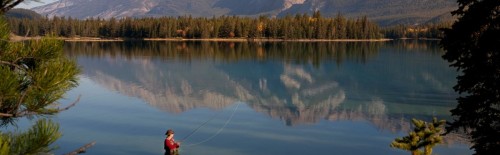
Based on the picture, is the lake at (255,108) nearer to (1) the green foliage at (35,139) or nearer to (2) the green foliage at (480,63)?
(1) the green foliage at (35,139)

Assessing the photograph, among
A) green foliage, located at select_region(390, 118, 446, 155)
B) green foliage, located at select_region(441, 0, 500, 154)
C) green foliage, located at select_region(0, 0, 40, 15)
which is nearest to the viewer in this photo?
green foliage, located at select_region(0, 0, 40, 15)

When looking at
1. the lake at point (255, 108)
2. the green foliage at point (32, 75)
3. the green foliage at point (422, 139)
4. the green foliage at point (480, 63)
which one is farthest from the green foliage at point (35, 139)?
the green foliage at point (422, 139)

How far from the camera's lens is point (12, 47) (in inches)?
254

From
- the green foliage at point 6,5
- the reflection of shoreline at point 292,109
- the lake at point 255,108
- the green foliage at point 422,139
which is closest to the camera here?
the green foliage at point 6,5

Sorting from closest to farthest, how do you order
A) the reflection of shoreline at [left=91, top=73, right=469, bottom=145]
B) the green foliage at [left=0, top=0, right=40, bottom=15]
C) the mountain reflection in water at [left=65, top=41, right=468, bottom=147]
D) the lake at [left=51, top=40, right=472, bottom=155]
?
the green foliage at [left=0, top=0, right=40, bottom=15], the lake at [left=51, top=40, right=472, bottom=155], the reflection of shoreline at [left=91, top=73, right=469, bottom=145], the mountain reflection in water at [left=65, top=41, right=468, bottom=147]

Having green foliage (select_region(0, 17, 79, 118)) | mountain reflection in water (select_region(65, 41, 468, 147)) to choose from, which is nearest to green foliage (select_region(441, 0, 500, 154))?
green foliage (select_region(0, 17, 79, 118))

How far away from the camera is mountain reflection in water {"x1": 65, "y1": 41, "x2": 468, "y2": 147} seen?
166ft

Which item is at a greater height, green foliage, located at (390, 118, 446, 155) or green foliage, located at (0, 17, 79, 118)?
green foliage, located at (0, 17, 79, 118)

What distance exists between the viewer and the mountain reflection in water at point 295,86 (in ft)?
166

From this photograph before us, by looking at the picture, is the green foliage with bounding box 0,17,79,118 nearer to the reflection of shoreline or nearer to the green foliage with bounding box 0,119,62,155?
the green foliage with bounding box 0,119,62,155

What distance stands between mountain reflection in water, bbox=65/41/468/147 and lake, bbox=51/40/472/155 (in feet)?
0.55

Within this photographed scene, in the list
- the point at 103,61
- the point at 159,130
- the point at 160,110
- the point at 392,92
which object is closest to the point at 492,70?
the point at 159,130

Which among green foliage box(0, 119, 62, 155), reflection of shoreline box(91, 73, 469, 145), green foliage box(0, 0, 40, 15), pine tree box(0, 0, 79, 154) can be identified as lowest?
reflection of shoreline box(91, 73, 469, 145)

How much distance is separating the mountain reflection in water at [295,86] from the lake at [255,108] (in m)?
0.17
